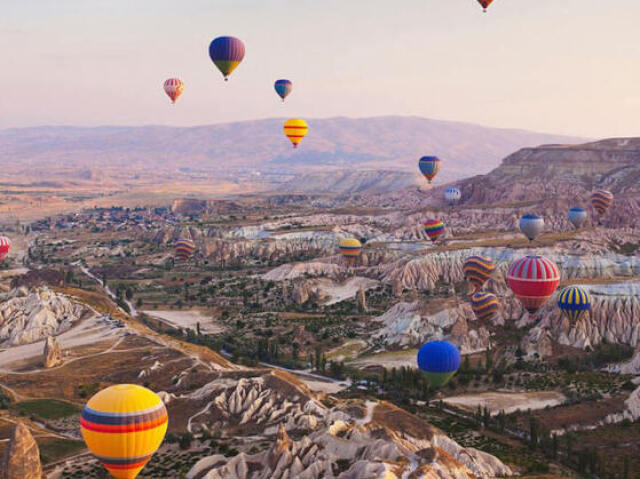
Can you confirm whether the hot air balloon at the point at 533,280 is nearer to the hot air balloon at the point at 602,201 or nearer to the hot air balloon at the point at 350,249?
the hot air balloon at the point at 350,249

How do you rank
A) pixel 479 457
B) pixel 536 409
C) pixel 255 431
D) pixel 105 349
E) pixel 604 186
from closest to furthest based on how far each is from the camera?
pixel 479 457 → pixel 255 431 → pixel 536 409 → pixel 105 349 → pixel 604 186

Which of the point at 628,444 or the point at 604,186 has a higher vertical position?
the point at 604,186

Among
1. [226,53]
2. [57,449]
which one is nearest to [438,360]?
[57,449]

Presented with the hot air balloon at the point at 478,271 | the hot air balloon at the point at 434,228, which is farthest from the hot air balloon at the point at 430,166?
the hot air balloon at the point at 478,271

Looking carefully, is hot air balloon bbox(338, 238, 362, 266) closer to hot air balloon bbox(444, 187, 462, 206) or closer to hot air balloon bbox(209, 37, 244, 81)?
hot air balloon bbox(209, 37, 244, 81)

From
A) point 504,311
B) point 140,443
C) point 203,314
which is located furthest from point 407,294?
point 140,443

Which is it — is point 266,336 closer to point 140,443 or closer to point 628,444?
point 628,444

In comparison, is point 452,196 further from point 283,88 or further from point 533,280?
point 533,280

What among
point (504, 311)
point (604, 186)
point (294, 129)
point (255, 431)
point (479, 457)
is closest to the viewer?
point (479, 457)
